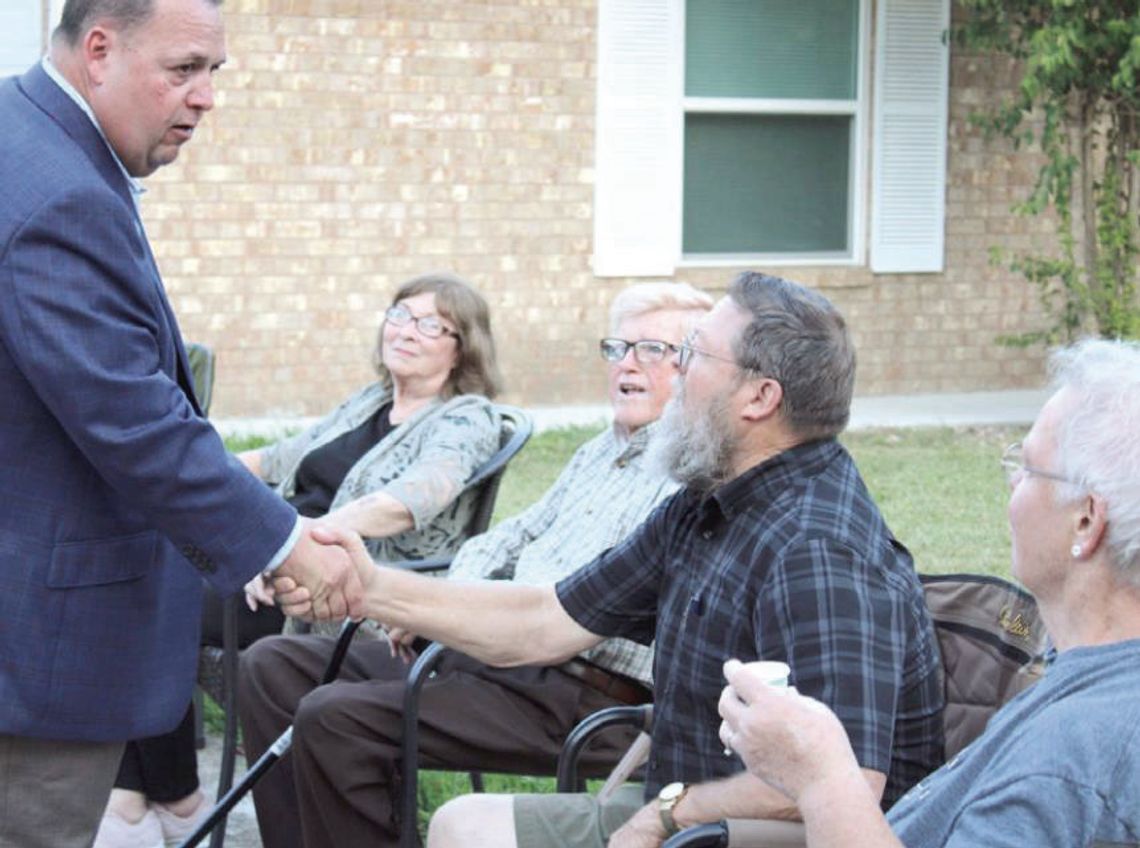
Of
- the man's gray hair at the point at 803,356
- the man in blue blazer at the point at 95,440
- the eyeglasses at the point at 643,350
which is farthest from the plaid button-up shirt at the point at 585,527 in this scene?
the man in blue blazer at the point at 95,440

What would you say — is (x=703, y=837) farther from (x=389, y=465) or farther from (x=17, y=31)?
(x=17, y=31)

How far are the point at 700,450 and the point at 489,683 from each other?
0.94 meters

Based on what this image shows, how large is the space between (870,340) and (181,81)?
30.8 feet

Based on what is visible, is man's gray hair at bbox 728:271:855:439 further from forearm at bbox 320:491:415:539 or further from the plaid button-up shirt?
forearm at bbox 320:491:415:539

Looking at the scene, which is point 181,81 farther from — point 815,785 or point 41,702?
point 815,785

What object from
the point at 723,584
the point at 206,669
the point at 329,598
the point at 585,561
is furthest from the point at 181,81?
the point at 206,669

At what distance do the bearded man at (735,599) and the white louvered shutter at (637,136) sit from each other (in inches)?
317

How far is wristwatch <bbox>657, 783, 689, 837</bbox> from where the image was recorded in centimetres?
318

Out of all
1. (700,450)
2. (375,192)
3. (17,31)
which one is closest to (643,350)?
(700,450)

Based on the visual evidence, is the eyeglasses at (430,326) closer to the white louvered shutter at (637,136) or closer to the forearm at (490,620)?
the forearm at (490,620)

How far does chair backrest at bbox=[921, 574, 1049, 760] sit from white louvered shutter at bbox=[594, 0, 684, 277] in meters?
8.30

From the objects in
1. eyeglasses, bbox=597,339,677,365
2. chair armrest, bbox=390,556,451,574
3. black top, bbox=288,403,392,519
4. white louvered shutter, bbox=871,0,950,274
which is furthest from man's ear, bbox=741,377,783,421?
white louvered shutter, bbox=871,0,950,274

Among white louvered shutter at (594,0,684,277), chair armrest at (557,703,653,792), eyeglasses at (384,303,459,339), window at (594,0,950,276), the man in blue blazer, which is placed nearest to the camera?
the man in blue blazer

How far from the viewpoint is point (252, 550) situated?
337 centimetres
